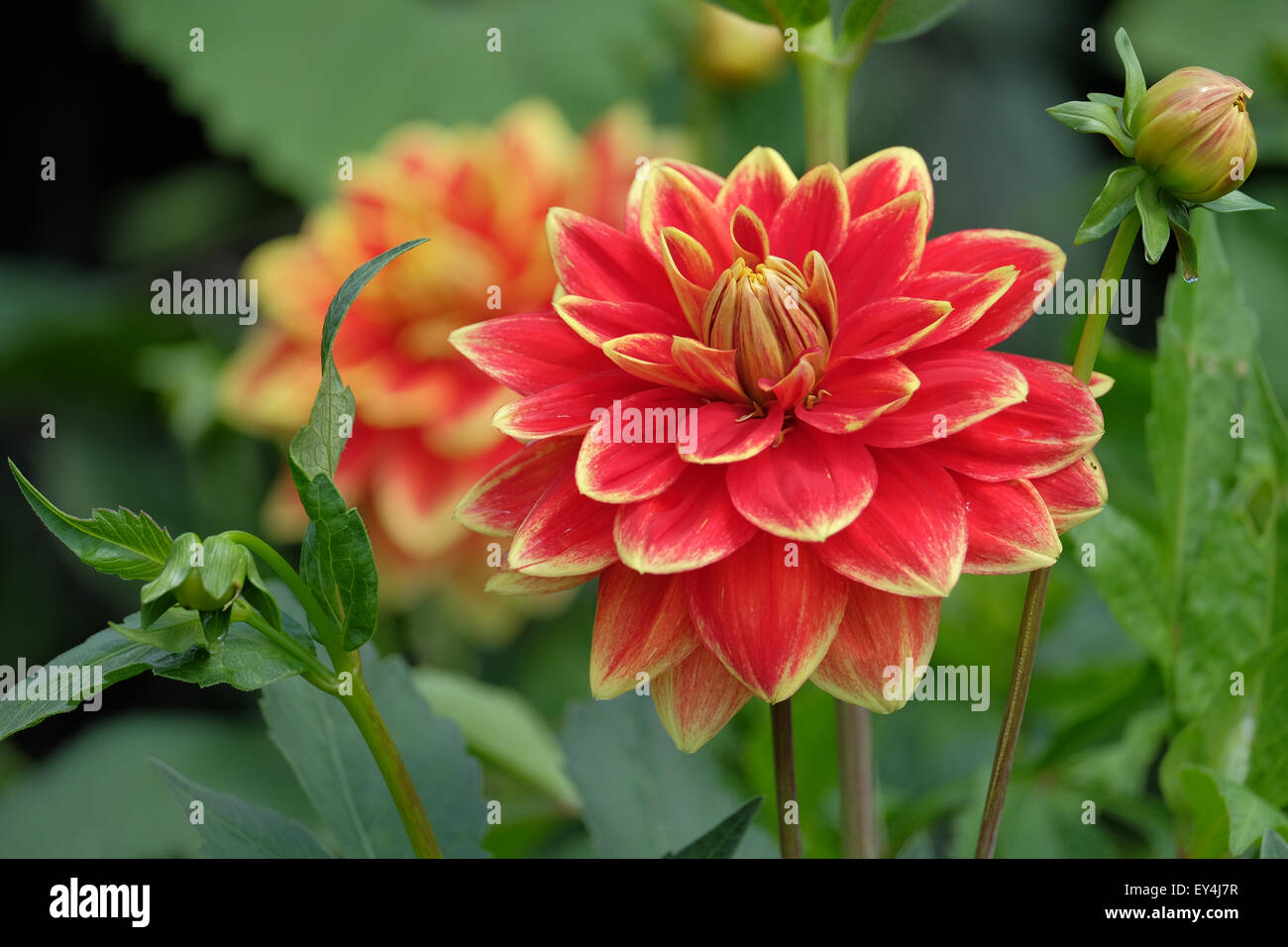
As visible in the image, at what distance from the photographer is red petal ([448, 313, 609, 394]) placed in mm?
290

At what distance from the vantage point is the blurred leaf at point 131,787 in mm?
712

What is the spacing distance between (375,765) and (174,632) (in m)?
0.12

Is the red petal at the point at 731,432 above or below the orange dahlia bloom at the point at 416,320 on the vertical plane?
below

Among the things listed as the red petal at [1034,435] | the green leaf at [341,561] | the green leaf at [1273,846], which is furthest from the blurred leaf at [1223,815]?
the green leaf at [341,561]

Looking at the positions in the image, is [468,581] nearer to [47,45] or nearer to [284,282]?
[284,282]

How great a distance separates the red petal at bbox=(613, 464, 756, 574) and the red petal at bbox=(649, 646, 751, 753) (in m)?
0.03

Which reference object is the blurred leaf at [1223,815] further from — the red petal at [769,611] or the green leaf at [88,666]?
the green leaf at [88,666]

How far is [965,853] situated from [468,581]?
33cm

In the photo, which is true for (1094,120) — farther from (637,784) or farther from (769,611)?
(637,784)

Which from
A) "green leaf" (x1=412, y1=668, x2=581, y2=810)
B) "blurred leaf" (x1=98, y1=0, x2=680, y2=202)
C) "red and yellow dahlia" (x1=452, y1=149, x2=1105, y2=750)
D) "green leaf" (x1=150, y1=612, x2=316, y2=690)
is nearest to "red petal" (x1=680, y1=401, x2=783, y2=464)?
"red and yellow dahlia" (x1=452, y1=149, x2=1105, y2=750)

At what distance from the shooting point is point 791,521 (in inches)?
10.0

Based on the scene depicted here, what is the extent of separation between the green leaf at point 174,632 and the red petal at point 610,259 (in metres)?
0.12

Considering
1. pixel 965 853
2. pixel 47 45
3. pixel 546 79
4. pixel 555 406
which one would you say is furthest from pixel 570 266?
pixel 47 45

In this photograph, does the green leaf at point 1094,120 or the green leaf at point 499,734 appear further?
the green leaf at point 499,734
